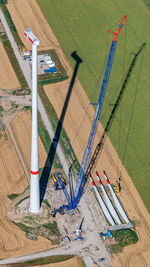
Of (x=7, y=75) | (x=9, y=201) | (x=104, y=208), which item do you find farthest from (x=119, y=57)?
(x=9, y=201)

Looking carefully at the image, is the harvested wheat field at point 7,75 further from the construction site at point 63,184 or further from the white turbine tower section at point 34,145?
the white turbine tower section at point 34,145

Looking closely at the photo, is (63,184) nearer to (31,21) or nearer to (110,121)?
(110,121)

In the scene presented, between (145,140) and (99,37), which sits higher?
(99,37)

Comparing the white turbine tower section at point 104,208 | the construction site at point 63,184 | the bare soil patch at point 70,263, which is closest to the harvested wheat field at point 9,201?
the construction site at point 63,184

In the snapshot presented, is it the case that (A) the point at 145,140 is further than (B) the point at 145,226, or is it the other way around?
(A) the point at 145,140

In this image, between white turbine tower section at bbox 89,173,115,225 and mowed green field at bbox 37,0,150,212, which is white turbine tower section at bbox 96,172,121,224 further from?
mowed green field at bbox 37,0,150,212

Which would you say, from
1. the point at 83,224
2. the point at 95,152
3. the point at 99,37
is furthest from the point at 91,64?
the point at 83,224

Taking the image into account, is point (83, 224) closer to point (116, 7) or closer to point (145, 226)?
point (145, 226)
